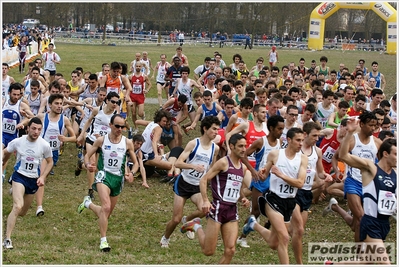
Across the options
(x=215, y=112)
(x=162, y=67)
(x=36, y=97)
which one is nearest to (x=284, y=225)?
(x=215, y=112)

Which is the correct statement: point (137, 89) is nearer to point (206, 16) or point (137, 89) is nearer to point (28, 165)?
point (28, 165)

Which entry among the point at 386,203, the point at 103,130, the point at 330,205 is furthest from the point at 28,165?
the point at 386,203

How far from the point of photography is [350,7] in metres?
40.0

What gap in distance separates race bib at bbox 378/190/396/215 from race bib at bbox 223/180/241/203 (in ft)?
5.13

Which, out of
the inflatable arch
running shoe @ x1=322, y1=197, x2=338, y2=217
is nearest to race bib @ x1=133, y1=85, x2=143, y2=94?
running shoe @ x1=322, y1=197, x2=338, y2=217

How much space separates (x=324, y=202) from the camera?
11086 mm

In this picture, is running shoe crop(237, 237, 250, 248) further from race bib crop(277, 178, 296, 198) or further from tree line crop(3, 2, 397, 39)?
tree line crop(3, 2, 397, 39)

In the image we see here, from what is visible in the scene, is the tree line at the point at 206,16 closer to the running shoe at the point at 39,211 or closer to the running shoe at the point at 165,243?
the running shoe at the point at 39,211

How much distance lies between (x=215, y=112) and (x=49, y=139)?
3.65 metres

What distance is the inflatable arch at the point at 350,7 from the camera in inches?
1587

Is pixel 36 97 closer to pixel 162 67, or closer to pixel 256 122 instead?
pixel 256 122

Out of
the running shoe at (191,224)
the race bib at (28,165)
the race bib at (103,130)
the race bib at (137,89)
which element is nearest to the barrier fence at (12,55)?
the race bib at (137,89)

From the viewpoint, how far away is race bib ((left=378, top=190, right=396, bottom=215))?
686 centimetres

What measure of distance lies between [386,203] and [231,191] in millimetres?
1683
